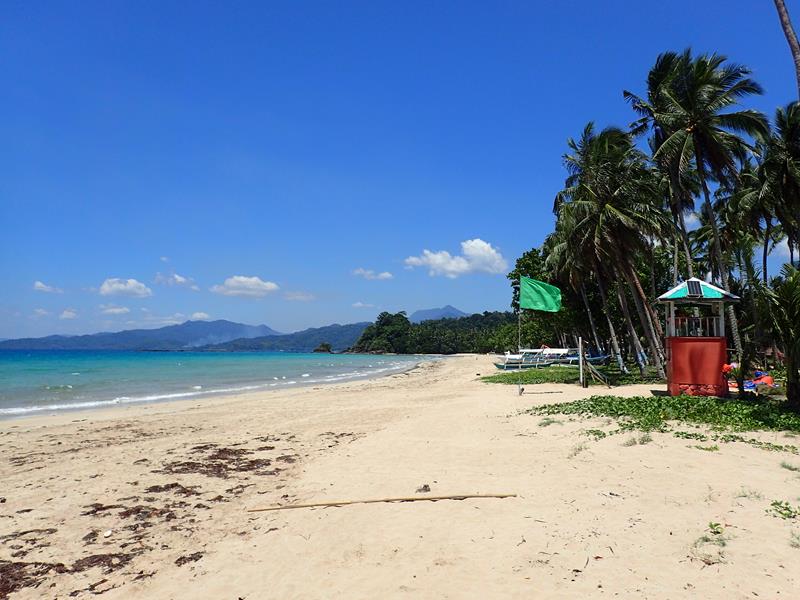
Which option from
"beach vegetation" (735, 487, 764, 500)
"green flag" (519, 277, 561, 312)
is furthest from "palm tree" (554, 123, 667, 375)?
"beach vegetation" (735, 487, 764, 500)

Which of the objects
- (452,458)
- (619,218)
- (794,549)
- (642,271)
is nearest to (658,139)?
(619,218)

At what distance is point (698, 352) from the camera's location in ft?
43.5

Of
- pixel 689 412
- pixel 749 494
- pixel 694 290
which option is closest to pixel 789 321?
pixel 689 412

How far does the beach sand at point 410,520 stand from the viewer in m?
4.30

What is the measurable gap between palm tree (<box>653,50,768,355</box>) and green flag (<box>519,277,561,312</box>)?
6.55 meters

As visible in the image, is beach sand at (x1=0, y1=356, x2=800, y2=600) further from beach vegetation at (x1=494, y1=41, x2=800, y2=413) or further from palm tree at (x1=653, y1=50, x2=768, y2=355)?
palm tree at (x1=653, y1=50, x2=768, y2=355)

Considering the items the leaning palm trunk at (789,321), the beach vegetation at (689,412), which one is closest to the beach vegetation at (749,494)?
the beach vegetation at (689,412)

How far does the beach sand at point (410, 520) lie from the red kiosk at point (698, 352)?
493 cm

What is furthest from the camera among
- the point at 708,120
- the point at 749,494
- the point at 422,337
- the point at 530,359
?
the point at 422,337

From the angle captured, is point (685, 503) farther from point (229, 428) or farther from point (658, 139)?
point (658, 139)

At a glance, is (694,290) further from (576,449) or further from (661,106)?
(661,106)

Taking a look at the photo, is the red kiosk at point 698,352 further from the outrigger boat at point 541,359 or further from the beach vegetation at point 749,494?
the outrigger boat at point 541,359

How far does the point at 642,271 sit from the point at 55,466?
118 ft

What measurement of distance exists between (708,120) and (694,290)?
10.9 meters
